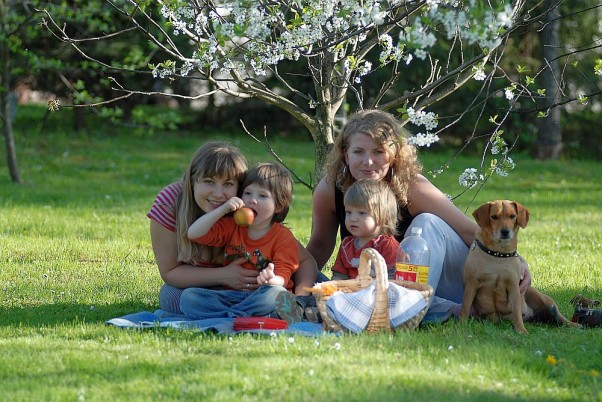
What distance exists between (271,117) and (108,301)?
14.8 metres

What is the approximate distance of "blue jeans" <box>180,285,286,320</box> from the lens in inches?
212

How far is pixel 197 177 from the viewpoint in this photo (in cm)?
559

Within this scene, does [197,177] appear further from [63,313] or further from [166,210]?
[63,313]

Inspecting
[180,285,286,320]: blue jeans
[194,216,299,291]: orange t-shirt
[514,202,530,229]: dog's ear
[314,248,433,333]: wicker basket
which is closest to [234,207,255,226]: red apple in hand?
[194,216,299,291]: orange t-shirt

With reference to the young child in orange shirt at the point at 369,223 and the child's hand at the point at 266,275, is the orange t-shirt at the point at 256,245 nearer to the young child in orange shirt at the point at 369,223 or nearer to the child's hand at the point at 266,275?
the child's hand at the point at 266,275

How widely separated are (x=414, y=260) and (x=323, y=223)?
0.98m

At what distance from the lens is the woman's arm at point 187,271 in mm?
5547

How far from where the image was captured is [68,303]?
6.11 m

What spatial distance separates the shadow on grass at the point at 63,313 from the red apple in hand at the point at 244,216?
106cm

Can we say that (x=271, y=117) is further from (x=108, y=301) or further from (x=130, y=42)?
(x=108, y=301)

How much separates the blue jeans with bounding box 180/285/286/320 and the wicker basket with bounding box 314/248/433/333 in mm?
373

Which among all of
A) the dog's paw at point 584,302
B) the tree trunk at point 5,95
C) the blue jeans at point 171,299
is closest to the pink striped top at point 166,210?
the blue jeans at point 171,299

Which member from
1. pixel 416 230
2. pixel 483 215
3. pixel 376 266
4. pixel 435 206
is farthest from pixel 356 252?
pixel 483 215

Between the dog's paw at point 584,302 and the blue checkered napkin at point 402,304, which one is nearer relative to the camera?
the blue checkered napkin at point 402,304
